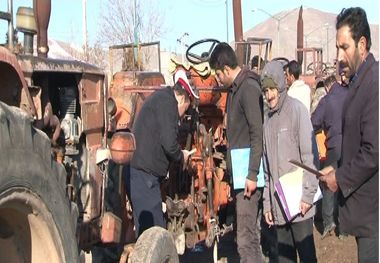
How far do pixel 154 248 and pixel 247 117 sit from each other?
1660 millimetres

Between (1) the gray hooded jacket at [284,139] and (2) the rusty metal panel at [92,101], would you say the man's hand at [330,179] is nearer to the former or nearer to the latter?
(1) the gray hooded jacket at [284,139]

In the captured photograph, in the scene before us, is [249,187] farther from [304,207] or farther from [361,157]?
[361,157]

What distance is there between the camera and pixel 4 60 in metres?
3.16

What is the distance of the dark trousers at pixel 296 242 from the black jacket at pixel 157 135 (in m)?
1.08

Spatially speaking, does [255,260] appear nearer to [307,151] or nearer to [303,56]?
[307,151]

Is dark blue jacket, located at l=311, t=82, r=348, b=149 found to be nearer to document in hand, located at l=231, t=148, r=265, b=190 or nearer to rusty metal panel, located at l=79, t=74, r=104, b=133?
document in hand, located at l=231, t=148, r=265, b=190

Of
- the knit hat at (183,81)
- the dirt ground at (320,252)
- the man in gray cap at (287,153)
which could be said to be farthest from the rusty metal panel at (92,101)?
the dirt ground at (320,252)

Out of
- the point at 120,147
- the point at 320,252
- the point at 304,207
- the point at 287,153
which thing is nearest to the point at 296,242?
the point at 304,207

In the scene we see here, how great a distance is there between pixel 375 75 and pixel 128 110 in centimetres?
349

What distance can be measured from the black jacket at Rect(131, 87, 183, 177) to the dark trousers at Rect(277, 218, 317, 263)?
1.08 meters

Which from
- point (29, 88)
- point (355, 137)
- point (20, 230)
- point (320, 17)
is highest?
point (320, 17)

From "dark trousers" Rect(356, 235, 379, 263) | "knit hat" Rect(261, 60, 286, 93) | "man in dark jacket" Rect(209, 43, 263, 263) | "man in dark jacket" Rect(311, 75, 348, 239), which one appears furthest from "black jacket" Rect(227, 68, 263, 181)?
"man in dark jacket" Rect(311, 75, 348, 239)

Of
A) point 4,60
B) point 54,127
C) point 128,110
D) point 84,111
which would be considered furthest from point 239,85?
point 4,60

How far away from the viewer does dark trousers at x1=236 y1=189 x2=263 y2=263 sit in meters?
6.07
